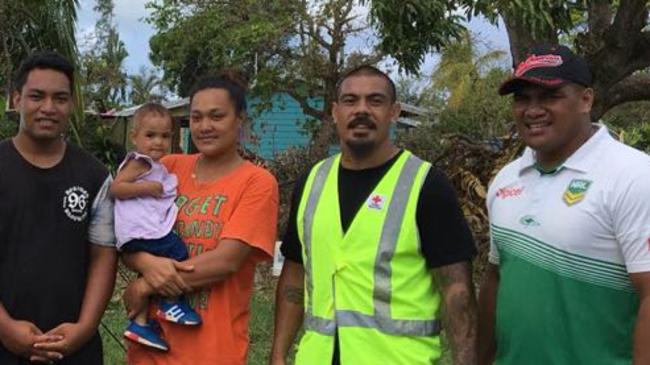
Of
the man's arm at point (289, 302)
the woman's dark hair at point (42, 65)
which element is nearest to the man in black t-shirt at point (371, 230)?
the man's arm at point (289, 302)

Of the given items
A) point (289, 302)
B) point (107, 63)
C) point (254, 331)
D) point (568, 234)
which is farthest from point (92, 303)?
point (107, 63)

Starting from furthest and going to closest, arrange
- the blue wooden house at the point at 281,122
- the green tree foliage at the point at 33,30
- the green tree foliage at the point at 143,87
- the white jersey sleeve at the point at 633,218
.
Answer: the green tree foliage at the point at 143,87, the blue wooden house at the point at 281,122, the green tree foliage at the point at 33,30, the white jersey sleeve at the point at 633,218

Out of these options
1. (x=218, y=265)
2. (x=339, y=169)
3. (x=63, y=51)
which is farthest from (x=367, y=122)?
(x=63, y=51)

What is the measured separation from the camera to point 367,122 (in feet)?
11.1

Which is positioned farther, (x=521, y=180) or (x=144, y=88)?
(x=144, y=88)

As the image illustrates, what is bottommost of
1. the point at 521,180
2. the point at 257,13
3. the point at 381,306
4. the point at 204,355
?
the point at 204,355

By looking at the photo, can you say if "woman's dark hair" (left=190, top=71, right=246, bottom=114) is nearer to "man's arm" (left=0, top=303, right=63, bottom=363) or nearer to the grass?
"man's arm" (left=0, top=303, right=63, bottom=363)

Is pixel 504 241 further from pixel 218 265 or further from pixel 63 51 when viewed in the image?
pixel 63 51

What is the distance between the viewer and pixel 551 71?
3.10m

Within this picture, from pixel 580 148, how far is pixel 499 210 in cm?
41

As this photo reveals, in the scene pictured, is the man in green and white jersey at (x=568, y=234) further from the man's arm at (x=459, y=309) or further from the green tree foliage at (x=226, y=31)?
the green tree foliage at (x=226, y=31)

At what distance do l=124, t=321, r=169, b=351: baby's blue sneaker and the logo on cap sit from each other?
1.80 meters

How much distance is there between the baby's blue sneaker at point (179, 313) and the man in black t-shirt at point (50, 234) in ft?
0.88

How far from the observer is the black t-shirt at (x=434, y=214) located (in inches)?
128
